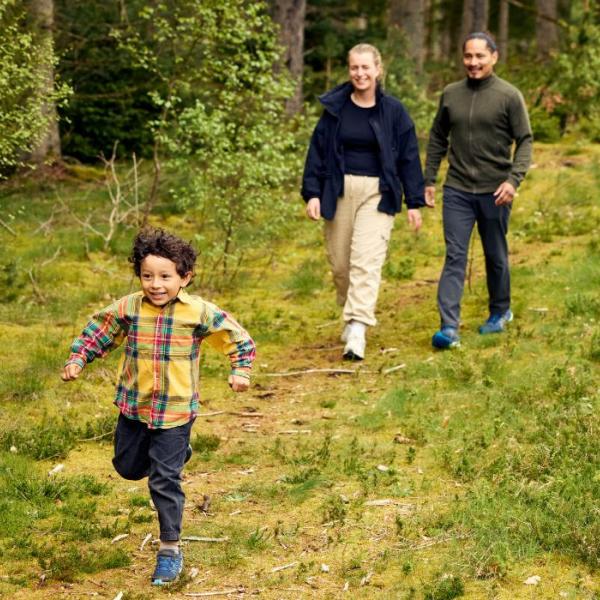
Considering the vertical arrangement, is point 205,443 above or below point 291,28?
below

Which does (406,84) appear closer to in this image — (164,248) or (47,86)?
(47,86)

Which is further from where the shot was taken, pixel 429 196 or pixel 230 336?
pixel 429 196

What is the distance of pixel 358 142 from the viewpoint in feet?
28.9

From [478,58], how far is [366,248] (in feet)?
5.83

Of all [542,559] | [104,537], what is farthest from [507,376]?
[104,537]

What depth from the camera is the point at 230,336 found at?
5227 millimetres

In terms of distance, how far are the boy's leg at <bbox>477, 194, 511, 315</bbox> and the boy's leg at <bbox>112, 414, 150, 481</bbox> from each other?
468cm

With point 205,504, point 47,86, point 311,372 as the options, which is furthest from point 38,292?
point 205,504

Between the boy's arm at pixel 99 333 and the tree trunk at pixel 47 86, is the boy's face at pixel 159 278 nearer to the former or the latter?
the boy's arm at pixel 99 333

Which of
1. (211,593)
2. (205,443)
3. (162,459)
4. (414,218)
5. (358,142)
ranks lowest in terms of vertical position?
(211,593)

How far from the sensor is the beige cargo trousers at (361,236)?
29.2 ft

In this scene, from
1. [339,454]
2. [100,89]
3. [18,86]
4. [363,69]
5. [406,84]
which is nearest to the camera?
[339,454]

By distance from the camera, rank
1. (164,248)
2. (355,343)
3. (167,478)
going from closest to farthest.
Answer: (164,248) < (167,478) < (355,343)

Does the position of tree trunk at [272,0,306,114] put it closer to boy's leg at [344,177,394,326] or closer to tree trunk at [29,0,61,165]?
tree trunk at [29,0,61,165]
